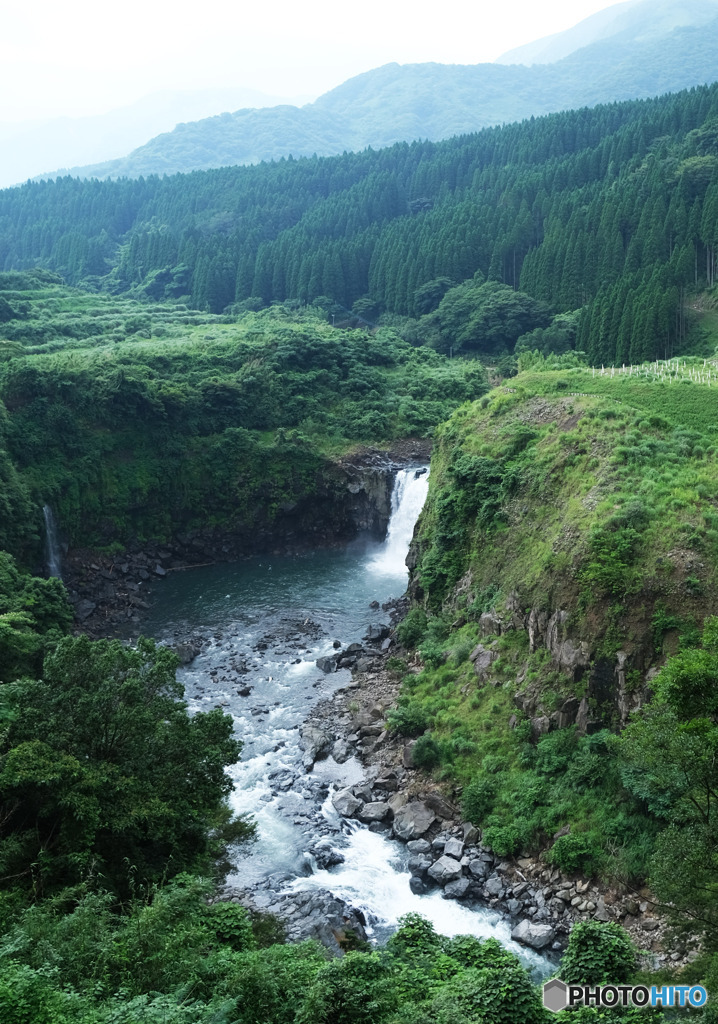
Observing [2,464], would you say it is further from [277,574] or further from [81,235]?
[81,235]

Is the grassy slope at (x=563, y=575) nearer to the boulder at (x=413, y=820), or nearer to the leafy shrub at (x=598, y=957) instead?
the boulder at (x=413, y=820)

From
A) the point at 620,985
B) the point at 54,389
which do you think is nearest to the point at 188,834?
the point at 620,985

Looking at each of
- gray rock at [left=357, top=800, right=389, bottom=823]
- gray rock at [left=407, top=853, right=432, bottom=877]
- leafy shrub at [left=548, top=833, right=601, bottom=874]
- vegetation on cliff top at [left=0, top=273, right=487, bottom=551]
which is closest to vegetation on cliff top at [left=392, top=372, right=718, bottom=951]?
leafy shrub at [left=548, top=833, right=601, bottom=874]

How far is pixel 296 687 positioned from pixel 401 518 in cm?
2244

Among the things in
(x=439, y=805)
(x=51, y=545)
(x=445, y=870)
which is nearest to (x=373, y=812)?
(x=439, y=805)

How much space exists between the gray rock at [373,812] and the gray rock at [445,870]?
355 cm

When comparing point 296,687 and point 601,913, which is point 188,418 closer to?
point 296,687

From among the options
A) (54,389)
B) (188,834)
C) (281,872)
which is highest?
(54,389)

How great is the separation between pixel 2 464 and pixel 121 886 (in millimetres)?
38349

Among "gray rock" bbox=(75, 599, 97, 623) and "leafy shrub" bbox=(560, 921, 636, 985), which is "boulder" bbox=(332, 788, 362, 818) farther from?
"gray rock" bbox=(75, 599, 97, 623)

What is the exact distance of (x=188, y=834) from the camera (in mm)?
26062

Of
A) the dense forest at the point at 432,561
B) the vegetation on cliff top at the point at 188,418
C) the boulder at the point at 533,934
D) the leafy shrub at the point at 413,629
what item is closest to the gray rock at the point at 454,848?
the dense forest at the point at 432,561

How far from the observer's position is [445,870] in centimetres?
2945

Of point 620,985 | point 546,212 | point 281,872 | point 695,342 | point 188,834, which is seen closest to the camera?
point 620,985
